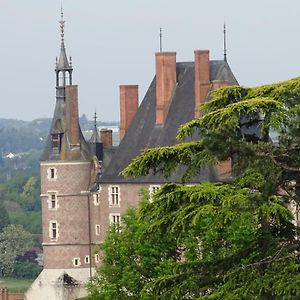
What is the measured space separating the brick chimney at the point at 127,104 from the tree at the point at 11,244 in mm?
56612

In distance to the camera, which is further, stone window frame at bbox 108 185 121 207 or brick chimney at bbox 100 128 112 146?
brick chimney at bbox 100 128 112 146

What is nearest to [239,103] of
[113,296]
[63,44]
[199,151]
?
[199,151]

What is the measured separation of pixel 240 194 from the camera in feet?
87.0

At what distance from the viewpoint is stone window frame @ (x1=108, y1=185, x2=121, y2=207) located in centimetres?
6956

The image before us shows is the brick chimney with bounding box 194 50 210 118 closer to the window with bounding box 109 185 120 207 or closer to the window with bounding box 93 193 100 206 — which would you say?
the window with bounding box 109 185 120 207

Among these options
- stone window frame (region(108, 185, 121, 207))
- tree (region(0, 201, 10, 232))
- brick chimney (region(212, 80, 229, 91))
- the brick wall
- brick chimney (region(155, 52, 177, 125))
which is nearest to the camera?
brick chimney (region(212, 80, 229, 91))

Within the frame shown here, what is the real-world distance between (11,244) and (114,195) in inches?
2540

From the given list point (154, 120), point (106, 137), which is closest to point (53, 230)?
point (106, 137)

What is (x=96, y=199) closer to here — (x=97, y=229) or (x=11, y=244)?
(x=97, y=229)

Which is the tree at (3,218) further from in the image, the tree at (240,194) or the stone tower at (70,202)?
the tree at (240,194)

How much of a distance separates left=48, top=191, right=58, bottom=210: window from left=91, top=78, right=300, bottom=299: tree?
42193 millimetres

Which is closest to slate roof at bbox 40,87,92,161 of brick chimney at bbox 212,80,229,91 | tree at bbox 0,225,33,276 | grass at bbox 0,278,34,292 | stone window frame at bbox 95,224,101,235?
stone window frame at bbox 95,224,101,235

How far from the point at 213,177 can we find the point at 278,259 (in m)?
38.0

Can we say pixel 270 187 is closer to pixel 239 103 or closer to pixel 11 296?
pixel 239 103
